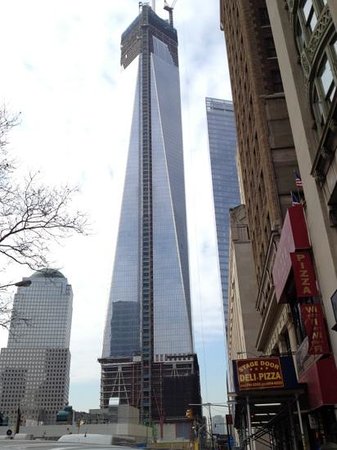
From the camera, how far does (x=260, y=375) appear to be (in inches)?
820

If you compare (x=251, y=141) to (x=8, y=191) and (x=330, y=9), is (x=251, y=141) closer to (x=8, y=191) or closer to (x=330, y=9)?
(x=330, y=9)

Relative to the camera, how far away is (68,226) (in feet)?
60.8

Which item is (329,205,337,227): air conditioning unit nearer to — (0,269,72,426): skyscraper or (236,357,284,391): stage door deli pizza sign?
(236,357,284,391): stage door deli pizza sign

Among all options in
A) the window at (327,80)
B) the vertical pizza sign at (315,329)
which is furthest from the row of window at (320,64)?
the vertical pizza sign at (315,329)

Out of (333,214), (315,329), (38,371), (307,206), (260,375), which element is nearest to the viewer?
(333,214)

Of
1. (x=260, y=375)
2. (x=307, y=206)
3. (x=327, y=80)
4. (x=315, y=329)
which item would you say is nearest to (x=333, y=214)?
(x=307, y=206)

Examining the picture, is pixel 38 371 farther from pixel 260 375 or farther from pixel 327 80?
pixel 327 80

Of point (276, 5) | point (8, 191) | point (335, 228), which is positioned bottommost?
point (335, 228)

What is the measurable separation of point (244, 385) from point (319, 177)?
9.68 meters

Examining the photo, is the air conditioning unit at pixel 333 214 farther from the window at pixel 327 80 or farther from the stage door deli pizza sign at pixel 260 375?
the stage door deli pizza sign at pixel 260 375

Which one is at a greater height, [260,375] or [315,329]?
[315,329]

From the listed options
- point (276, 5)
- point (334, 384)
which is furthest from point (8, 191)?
point (276, 5)

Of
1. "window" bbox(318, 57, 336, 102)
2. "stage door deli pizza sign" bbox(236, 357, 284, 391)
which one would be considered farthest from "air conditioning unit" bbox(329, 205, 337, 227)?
"stage door deli pizza sign" bbox(236, 357, 284, 391)

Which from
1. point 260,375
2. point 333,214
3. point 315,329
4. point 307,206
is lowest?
point 260,375
